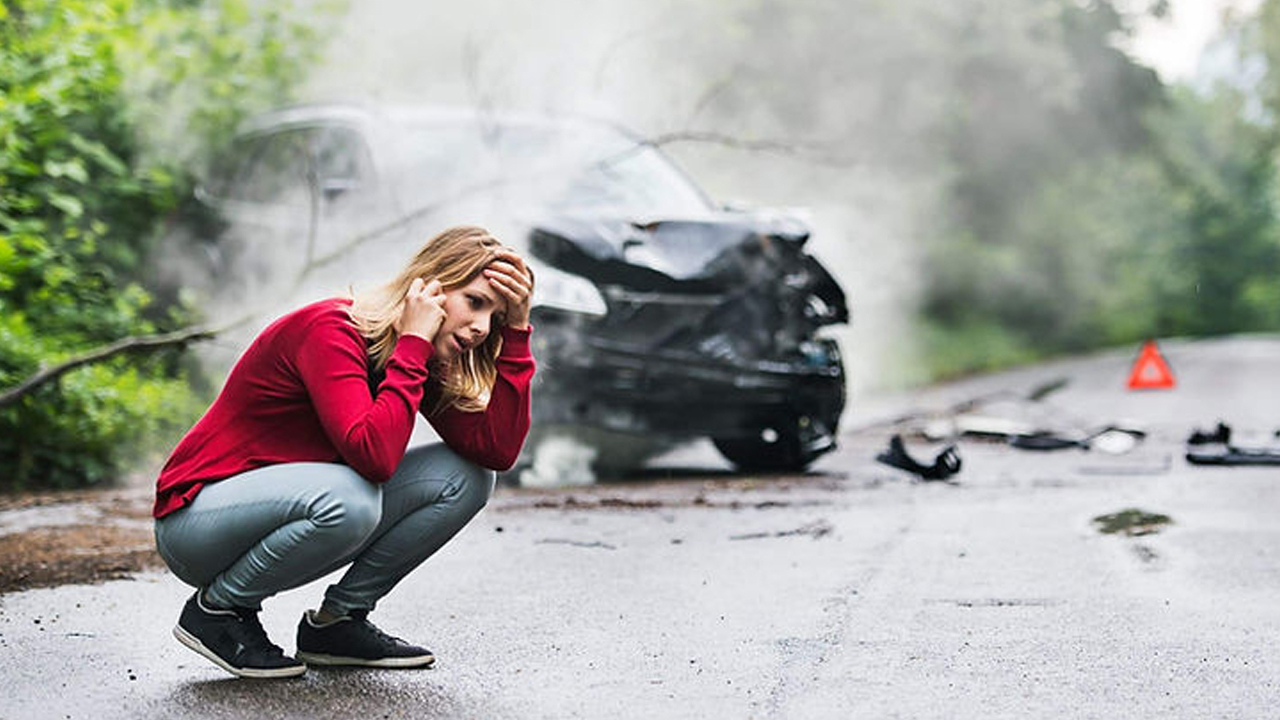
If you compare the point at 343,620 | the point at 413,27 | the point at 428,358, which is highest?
the point at 413,27

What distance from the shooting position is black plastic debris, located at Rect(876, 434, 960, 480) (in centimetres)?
919

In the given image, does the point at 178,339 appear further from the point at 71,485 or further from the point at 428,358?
the point at 428,358

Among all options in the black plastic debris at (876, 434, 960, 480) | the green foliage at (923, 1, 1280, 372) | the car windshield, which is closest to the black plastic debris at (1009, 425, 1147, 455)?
the black plastic debris at (876, 434, 960, 480)

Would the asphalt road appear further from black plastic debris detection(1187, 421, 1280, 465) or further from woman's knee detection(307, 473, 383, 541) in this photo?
black plastic debris detection(1187, 421, 1280, 465)

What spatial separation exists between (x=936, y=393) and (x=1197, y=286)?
23508mm

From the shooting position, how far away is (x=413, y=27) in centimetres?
1304

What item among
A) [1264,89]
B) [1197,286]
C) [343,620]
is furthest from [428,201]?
[1264,89]

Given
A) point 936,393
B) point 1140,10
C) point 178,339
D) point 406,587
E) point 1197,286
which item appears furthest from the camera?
point 1197,286

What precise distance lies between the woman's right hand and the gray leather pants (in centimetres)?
36

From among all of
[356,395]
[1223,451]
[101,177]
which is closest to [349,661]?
[356,395]

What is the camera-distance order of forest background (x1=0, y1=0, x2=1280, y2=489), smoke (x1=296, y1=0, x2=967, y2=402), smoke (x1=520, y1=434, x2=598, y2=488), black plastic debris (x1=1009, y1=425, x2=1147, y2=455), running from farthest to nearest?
smoke (x1=296, y1=0, x2=967, y2=402) → black plastic debris (x1=1009, y1=425, x2=1147, y2=455) → forest background (x1=0, y1=0, x2=1280, y2=489) → smoke (x1=520, y1=434, x2=598, y2=488)

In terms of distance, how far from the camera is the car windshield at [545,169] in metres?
9.14

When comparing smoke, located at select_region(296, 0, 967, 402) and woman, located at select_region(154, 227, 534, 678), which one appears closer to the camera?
woman, located at select_region(154, 227, 534, 678)

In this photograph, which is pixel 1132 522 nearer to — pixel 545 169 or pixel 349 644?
pixel 545 169
